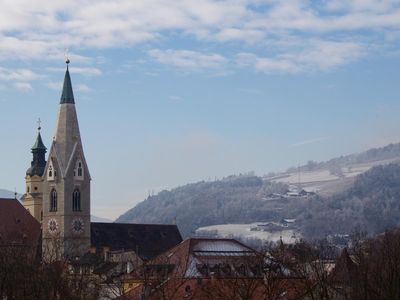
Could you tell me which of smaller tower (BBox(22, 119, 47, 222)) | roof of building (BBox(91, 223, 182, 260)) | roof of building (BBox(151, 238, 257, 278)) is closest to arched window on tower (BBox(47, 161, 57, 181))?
roof of building (BBox(91, 223, 182, 260))

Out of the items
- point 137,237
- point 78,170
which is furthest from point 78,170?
point 137,237

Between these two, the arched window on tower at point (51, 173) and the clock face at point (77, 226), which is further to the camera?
the arched window on tower at point (51, 173)

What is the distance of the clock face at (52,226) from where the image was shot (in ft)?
438

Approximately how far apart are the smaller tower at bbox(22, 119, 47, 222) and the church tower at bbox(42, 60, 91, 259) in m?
14.9

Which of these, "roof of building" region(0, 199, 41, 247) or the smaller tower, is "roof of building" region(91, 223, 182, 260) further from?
the smaller tower

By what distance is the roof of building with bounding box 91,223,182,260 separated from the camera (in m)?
139

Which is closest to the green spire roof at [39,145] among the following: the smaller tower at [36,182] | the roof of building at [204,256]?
the smaller tower at [36,182]

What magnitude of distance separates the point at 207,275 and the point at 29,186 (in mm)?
73932

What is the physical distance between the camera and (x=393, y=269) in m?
58.2

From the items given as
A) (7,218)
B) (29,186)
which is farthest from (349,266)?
(29,186)

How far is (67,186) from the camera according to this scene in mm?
134125

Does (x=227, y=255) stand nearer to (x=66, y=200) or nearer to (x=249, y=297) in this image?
(x=249, y=297)

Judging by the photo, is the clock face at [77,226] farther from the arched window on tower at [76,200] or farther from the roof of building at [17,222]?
the roof of building at [17,222]

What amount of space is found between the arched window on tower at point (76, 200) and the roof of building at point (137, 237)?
5.51 meters
